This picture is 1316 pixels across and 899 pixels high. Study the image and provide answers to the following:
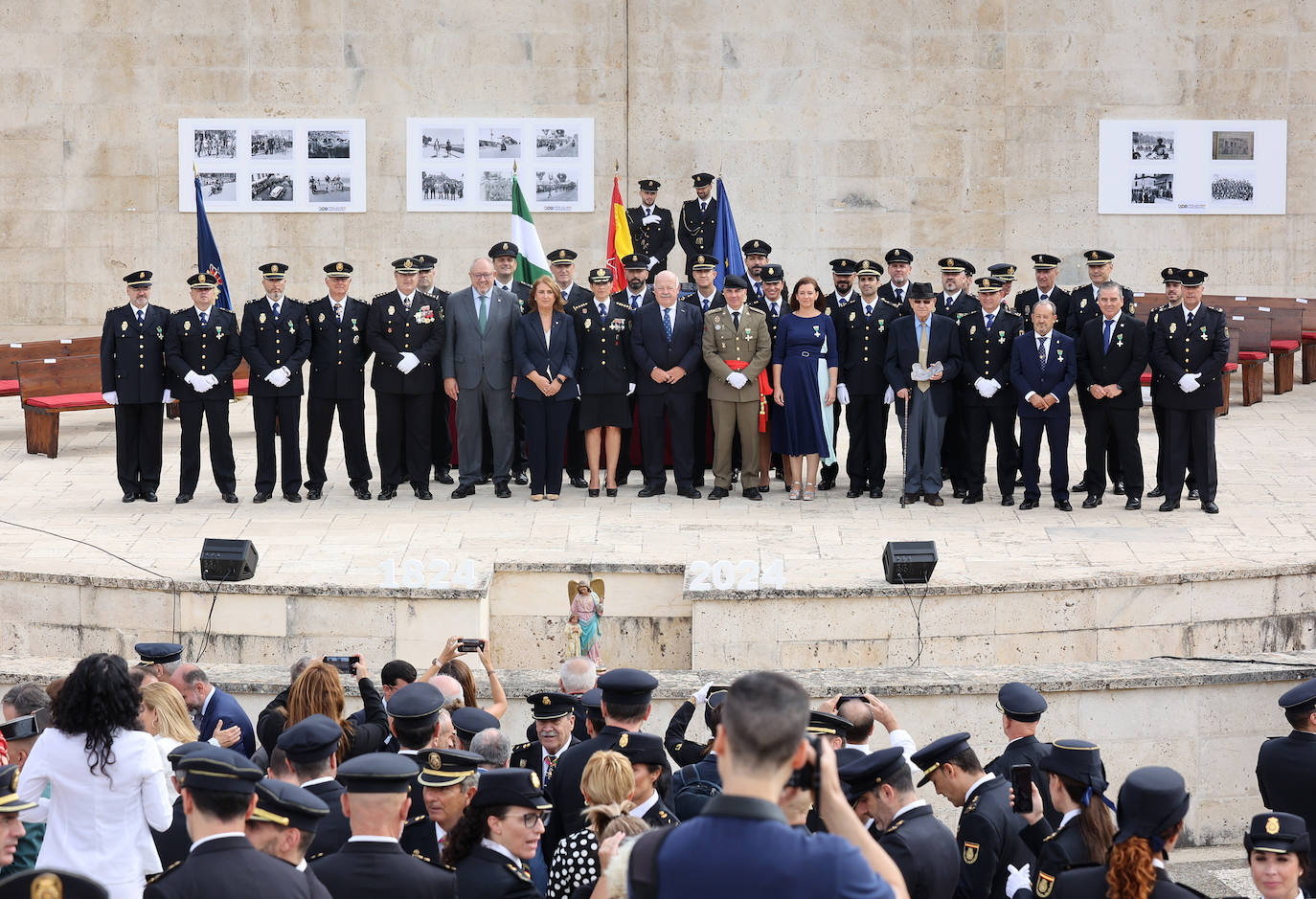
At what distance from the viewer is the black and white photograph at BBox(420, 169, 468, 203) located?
17.2m

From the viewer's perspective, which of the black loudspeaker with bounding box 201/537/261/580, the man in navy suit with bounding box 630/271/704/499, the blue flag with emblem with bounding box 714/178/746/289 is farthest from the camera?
the blue flag with emblem with bounding box 714/178/746/289

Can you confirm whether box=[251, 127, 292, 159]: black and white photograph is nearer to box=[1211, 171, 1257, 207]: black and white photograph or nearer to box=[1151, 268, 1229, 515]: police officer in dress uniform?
box=[1151, 268, 1229, 515]: police officer in dress uniform

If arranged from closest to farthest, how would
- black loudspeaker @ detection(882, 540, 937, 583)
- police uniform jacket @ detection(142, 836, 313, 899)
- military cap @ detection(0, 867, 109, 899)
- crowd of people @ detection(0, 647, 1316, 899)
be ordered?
1. crowd of people @ detection(0, 647, 1316, 899)
2. military cap @ detection(0, 867, 109, 899)
3. police uniform jacket @ detection(142, 836, 313, 899)
4. black loudspeaker @ detection(882, 540, 937, 583)

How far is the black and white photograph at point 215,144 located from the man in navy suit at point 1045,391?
9227 mm

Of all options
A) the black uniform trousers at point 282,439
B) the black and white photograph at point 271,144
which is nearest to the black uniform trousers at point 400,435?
the black uniform trousers at point 282,439

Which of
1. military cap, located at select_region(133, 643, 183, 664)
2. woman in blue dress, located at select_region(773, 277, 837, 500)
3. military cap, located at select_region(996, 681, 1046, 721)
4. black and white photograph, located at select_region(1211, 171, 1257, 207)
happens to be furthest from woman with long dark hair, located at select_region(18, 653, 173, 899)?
black and white photograph, located at select_region(1211, 171, 1257, 207)

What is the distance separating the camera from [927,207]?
17219mm

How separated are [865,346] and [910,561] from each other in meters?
3.33

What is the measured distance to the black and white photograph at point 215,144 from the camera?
671 inches

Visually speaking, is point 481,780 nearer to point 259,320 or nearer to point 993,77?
point 259,320

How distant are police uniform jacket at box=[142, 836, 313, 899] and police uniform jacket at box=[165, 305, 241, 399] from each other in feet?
26.9

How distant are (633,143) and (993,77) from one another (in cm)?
381

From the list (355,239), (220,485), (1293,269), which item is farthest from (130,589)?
(1293,269)

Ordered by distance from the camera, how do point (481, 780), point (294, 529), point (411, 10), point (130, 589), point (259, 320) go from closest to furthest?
point (481, 780), point (130, 589), point (294, 529), point (259, 320), point (411, 10)
